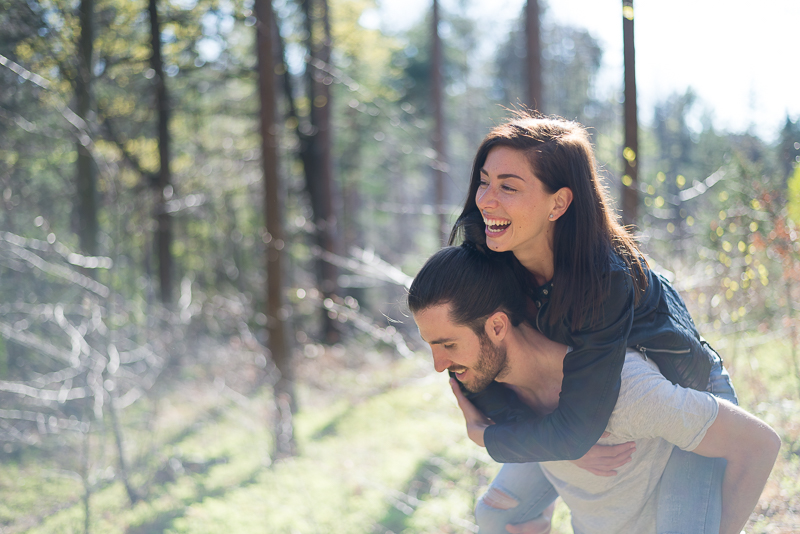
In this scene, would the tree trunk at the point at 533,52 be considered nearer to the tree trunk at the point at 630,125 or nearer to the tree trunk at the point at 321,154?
the tree trunk at the point at 630,125

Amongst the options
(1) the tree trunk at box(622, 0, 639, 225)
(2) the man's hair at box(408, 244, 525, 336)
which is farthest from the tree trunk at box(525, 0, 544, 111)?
(2) the man's hair at box(408, 244, 525, 336)

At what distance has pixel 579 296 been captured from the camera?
70.9 inches

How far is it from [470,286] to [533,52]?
23.2ft

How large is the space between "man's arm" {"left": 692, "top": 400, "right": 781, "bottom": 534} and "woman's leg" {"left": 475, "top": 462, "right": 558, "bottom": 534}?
2.51ft

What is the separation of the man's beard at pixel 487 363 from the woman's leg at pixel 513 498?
0.56m

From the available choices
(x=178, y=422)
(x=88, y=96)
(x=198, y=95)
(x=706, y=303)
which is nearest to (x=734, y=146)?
(x=706, y=303)

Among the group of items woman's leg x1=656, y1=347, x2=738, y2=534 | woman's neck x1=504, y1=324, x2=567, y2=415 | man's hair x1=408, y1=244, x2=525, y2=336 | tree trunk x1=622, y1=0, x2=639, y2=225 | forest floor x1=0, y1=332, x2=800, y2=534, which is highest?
tree trunk x1=622, y1=0, x2=639, y2=225

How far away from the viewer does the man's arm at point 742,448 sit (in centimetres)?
181

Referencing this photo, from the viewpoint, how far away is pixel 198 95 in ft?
38.7

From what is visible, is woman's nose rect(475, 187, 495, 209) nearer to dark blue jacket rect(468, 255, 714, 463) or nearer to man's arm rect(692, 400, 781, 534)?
dark blue jacket rect(468, 255, 714, 463)

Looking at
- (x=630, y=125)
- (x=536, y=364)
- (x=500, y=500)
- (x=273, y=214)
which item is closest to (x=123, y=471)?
(x=273, y=214)

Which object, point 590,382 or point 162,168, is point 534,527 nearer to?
point 590,382

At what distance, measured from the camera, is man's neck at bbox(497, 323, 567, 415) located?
2051mm

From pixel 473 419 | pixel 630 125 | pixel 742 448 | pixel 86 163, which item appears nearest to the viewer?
pixel 742 448
